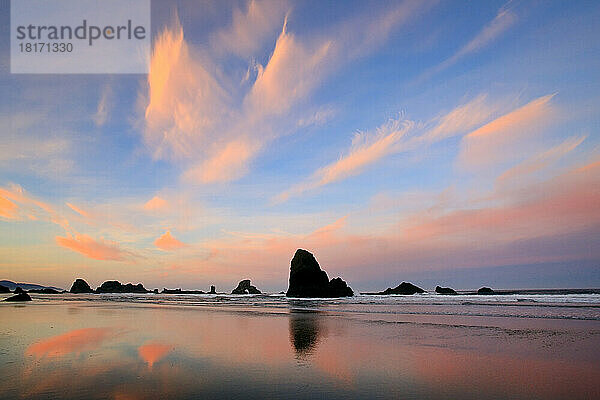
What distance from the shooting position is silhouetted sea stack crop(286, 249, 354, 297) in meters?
91.4

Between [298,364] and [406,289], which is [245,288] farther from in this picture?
[298,364]

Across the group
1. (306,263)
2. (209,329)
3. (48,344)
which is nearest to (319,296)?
(306,263)

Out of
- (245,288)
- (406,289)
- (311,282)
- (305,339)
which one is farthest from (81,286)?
(305,339)

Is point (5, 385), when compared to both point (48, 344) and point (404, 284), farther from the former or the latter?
point (404, 284)

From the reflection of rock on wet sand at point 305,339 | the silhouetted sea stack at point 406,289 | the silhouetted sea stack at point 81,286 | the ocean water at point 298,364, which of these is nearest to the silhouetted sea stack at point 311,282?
the silhouetted sea stack at point 406,289

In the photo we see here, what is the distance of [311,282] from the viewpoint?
92312mm

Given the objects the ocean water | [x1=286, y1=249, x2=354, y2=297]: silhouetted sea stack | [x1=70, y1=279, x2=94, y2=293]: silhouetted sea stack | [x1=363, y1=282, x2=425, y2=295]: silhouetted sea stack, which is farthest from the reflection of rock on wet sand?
[x1=70, y1=279, x2=94, y2=293]: silhouetted sea stack

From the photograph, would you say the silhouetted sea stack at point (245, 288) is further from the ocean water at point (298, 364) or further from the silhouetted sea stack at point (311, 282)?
the ocean water at point (298, 364)

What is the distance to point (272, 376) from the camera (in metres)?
9.29

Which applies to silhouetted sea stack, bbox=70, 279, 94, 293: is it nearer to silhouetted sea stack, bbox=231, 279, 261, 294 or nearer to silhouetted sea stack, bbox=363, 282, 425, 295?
silhouetted sea stack, bbox=231, 279, 261, 294

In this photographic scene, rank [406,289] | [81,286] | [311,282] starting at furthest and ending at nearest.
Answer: [81,286] → [406,289] → [311,282]

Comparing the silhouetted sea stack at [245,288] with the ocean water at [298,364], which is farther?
the silhouetted sea stack at [245,288]

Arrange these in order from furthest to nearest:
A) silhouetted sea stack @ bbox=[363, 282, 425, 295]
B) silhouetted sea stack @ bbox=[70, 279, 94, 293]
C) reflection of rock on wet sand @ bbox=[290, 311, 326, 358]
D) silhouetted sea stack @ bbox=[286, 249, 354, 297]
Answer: silhouetted sea stack @ bbox=[70, 279, 94, 293]
silhouetted sea stack @ bbox=[363, 282, 425, 295]
silhouetted sea stack @ bbox=[286, 249, 354, 297]
reflection of rock on wet sand @ bbox=[290, 311, 326, 358]

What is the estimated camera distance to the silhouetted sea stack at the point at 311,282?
91.4 m
